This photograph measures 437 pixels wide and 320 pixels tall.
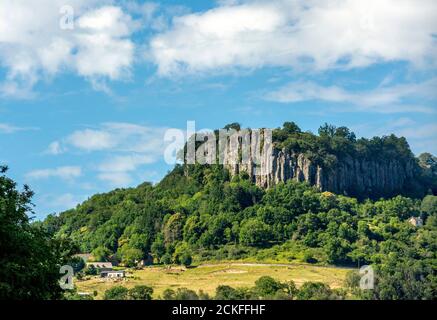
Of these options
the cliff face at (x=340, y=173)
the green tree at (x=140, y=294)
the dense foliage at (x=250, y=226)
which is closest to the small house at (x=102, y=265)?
the dense foliage at (x=250, y=226)

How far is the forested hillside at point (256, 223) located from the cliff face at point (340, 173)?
215 centimetres

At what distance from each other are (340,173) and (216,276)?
178 ft

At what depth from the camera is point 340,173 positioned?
13012 cm

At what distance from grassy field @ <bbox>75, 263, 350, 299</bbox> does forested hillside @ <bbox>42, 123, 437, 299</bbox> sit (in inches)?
201

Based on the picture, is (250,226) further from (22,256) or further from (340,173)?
(22,256)

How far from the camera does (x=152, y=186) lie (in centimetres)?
13250

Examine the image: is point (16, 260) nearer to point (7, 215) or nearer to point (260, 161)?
point (7, 215)

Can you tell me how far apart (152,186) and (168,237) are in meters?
26.3

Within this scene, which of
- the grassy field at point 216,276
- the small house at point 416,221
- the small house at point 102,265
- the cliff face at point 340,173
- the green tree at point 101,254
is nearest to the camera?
the grassy field at point 216,276

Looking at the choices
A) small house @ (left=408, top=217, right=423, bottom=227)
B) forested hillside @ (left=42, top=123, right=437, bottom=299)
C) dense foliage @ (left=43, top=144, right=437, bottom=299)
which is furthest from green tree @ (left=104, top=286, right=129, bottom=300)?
small house @ (left=408, top=217, right=423, bottom=227)

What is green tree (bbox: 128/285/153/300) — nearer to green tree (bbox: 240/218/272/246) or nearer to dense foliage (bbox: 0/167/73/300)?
dense foliage (bbox: 0/167/73/300)

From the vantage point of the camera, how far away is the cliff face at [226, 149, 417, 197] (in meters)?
120

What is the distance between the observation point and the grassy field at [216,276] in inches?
2926

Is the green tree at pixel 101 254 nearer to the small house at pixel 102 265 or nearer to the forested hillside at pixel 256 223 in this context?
the forested hillside at pixel 256 223
